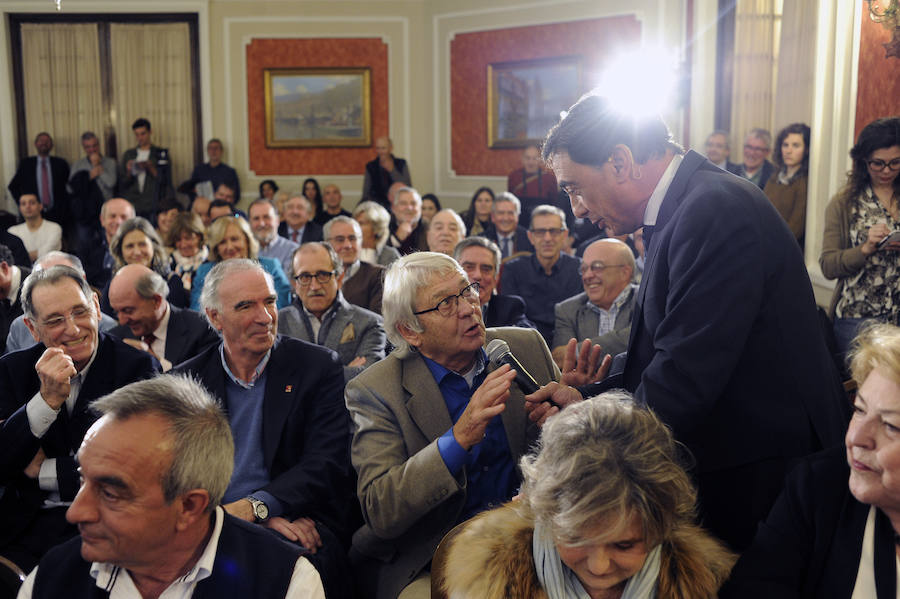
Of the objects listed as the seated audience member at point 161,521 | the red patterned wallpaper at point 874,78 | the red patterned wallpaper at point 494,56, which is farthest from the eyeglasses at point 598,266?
the red patterned wallpaper at point 494,56

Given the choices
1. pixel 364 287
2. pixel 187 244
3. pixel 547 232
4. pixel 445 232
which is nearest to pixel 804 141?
pixel 547 232

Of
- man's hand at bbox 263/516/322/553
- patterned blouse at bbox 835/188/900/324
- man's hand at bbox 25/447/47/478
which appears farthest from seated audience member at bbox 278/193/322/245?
man's hand at bbox 263/516/322/553

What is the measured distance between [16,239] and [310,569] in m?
4.86

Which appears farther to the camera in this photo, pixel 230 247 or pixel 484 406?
pixel 230 247

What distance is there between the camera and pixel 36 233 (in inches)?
298

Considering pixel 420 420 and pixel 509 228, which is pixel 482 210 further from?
pixel 420 420

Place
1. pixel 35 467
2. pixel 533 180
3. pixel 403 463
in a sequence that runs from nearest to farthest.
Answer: pixel 403 463
pixel 35 467
pixel 533 180

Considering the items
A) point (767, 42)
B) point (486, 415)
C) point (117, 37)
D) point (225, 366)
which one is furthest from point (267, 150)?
point (486, 415)

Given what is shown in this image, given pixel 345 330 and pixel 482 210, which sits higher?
pixel 482 210

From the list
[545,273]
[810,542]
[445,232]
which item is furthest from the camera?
[445,232]

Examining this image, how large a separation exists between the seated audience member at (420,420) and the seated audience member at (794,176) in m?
3.64

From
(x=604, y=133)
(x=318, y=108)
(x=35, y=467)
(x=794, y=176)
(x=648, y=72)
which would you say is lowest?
(x=35, y=467)

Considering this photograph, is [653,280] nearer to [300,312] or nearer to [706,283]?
Result: [706,283]

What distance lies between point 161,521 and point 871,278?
3021mm
